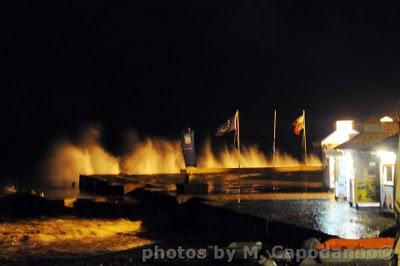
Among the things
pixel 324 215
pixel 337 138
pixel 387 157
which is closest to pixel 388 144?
pixel 387 157

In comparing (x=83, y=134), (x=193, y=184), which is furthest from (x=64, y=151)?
(x=193, y=184)

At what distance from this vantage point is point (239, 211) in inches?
656

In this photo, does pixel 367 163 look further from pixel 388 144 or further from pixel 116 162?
pixel 116 162

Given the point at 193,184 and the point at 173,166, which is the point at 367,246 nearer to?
the point at 193,184

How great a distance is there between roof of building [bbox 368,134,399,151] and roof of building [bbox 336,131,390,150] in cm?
86

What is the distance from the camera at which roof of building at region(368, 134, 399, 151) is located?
48.2ft

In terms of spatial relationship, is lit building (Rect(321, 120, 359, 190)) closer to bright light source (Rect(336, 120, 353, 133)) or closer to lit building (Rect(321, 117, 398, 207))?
bright light source (Rect(336, 120, 353, 133))

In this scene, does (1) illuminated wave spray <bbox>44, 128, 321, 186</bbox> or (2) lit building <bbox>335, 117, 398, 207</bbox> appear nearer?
(2) lit building <bbox>335, 117, 398, 207</bbox>

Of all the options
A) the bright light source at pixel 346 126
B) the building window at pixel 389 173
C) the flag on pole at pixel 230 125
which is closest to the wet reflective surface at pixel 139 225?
the building window at pixel 389 173

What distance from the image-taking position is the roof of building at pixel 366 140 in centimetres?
1678

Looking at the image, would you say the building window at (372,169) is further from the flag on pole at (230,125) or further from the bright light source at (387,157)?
the flag on pole at (230,125)

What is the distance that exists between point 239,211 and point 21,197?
14.4 metres

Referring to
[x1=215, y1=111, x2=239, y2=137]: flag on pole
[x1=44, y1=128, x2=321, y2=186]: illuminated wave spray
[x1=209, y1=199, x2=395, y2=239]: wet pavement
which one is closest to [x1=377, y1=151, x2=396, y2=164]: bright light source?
[x1=209, y1=199, x2=395, y2=239]: wet pavement

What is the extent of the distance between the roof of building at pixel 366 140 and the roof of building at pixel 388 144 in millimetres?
860
